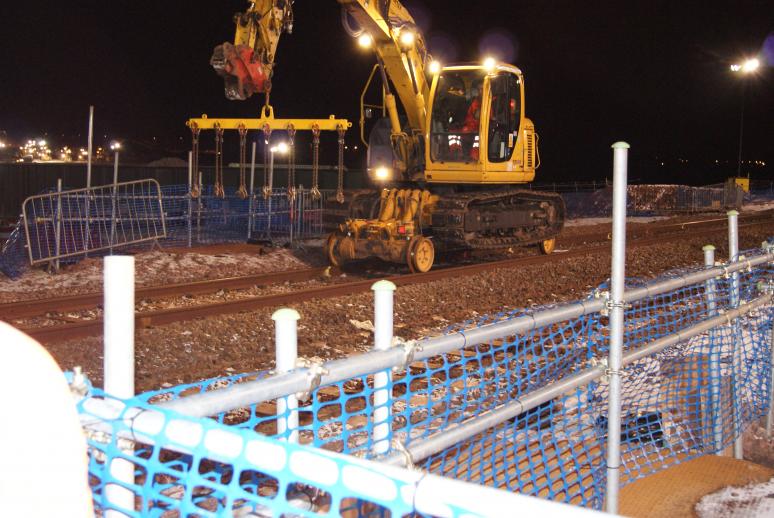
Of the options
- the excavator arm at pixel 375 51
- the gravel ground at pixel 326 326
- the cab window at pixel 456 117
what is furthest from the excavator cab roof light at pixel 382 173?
the gravel ground at pixel 326 326

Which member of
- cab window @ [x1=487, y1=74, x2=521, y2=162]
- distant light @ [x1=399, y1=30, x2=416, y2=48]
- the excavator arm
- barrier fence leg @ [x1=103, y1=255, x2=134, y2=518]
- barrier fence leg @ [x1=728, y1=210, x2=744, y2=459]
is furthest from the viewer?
cab window @ [x1=487, y1=74, x2=521, y2=162]

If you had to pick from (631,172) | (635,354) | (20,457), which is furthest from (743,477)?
(631,172)

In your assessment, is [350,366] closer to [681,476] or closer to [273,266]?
[681,476]

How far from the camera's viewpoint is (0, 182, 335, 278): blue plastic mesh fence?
16578mm

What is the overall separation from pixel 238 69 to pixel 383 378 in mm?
9916

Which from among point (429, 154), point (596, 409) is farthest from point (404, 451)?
point (429, 154)

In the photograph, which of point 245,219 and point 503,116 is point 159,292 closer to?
point 503,116

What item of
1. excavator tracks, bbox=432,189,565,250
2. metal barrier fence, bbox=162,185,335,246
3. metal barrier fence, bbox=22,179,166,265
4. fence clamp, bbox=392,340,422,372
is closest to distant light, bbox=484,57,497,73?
excavator tracks, bbox=432,189,565,250

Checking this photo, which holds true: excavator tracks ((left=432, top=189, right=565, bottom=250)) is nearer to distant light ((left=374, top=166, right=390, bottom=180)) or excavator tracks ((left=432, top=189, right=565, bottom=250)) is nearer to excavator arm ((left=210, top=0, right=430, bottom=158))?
distant light ((left=374, top=166, right=390, bottom=180))

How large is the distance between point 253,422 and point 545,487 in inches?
84.8

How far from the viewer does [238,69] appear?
1190 centimetres

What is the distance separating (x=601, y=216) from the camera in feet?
108

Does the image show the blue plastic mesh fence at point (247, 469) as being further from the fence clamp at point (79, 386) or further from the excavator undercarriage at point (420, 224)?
the excavator undercarriage at point (420, 224)

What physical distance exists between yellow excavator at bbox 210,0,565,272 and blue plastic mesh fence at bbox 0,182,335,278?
101 inches
